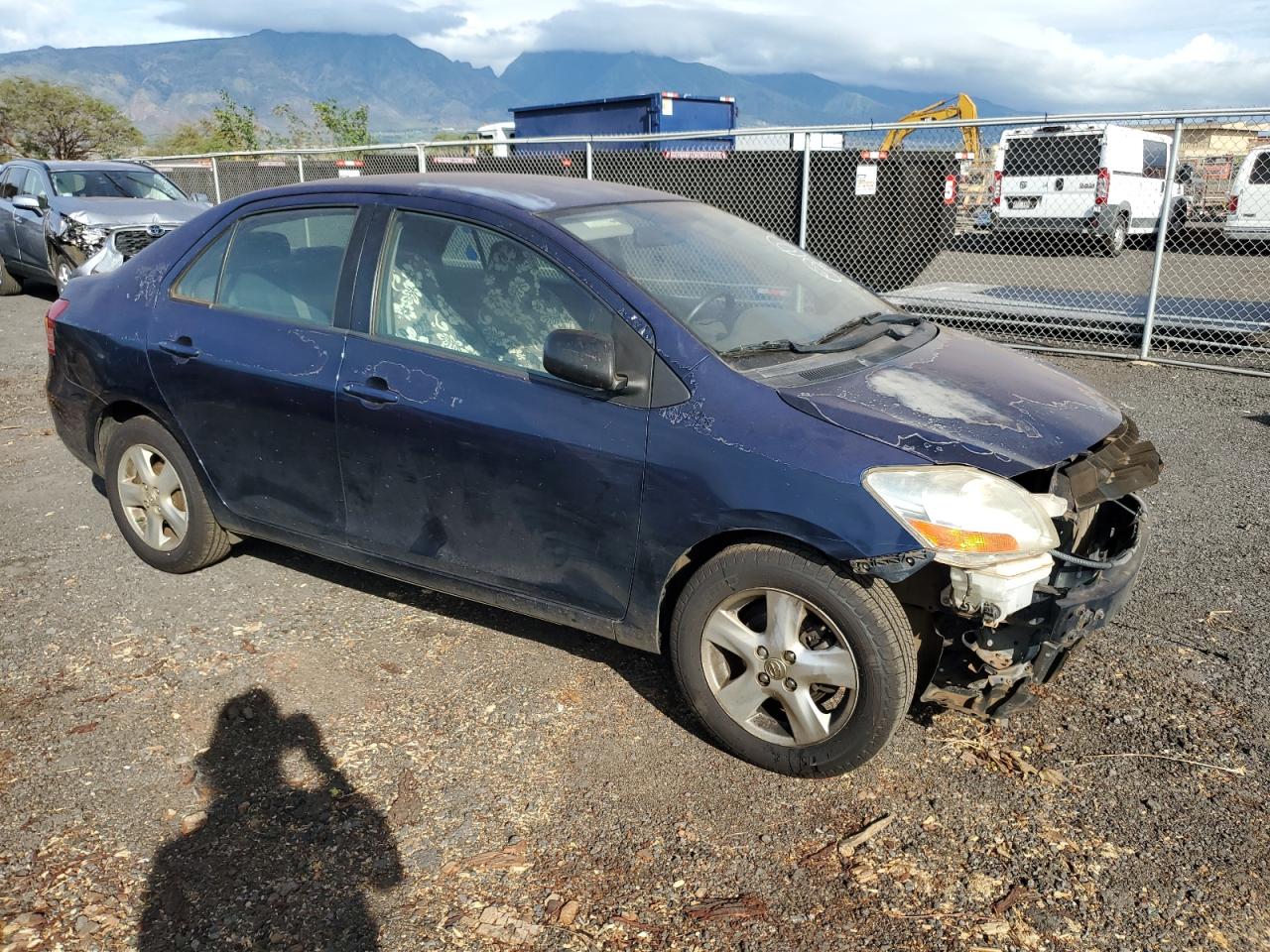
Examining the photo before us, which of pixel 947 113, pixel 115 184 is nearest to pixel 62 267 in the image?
pixel 115 184

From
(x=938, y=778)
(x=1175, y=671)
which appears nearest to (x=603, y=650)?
(x=938, y=778)

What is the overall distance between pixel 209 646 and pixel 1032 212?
18.1 meters

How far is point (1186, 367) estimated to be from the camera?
8.52 meters

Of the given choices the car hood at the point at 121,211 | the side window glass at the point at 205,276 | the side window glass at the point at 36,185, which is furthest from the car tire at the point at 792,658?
the side window glass at the point at 36,185

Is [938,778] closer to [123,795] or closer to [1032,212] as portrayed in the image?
[123,795]

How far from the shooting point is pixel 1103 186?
57.1 feet

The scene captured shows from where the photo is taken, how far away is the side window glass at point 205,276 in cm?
404

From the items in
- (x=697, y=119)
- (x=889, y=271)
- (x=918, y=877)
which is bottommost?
(x=918, y=877)

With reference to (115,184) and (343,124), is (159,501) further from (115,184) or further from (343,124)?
(343,124)

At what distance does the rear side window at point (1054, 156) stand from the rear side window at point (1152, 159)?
1860 mm

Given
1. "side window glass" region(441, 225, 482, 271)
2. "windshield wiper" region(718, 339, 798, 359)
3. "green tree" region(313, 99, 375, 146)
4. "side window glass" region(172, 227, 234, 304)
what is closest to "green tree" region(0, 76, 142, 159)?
"green tree" region(313, 99, 375, 146)

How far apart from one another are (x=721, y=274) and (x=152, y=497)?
2.73 metres

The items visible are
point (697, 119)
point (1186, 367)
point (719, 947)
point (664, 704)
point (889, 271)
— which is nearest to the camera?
point (719, 947)

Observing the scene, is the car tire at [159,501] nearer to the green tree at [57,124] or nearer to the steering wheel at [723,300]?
the steering wheel at [723,300]
